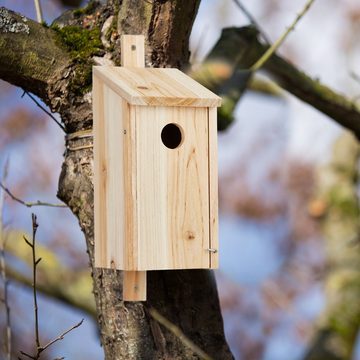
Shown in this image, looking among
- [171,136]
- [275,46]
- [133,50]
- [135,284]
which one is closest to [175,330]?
[135,284]

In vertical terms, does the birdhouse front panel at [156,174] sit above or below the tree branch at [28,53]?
below

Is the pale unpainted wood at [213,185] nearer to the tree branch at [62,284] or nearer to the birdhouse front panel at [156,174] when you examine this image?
the birdhouse front panel at [156,174]

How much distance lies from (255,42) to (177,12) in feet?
3.37

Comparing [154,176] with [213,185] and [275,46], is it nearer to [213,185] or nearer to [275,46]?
[213,185]

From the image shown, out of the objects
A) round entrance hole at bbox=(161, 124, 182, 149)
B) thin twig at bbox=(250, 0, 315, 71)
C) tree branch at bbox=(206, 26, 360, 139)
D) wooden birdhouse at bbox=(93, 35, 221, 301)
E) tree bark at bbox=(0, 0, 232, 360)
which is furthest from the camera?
tree branch at bbox=(206, 26, 360, 139)

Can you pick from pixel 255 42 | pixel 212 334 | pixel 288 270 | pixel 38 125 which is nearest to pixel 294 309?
pixel 288 270

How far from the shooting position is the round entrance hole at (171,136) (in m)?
1.88

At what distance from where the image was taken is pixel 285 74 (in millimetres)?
3092

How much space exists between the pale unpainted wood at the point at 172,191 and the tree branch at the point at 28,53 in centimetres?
43

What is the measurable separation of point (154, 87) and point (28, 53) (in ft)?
1.38

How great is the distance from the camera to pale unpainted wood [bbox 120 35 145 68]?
1969 mm

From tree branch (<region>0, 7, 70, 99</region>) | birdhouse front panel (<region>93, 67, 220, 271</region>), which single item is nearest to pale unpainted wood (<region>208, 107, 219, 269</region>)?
birdhouse front panel (<region>93, 67, 220, 271</region>)

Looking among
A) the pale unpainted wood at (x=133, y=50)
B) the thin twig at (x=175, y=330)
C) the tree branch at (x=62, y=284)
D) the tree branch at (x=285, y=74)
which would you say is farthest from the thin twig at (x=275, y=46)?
the tree branch at (x=62, y=284)

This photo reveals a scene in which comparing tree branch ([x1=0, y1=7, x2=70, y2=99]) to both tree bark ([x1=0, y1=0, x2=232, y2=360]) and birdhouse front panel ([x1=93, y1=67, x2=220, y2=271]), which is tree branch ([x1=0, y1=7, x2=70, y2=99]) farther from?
birdhouse front panel ([x1=93, y1=67, x2=220, y2=271])
